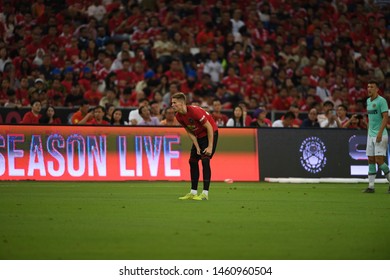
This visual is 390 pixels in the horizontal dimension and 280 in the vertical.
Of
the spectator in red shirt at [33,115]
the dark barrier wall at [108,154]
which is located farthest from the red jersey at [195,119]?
the spectator in red shirt at [33,115]

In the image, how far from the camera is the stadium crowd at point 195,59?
25016 millimetres

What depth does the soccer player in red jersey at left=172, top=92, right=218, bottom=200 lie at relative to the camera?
1541 cm

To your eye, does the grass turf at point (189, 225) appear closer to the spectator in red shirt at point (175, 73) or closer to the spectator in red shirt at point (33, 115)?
the spectator in red shirt at point (33, 115)

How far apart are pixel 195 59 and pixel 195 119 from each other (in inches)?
528

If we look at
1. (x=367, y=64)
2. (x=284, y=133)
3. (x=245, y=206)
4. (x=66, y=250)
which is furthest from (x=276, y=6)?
(x=66, y=250)

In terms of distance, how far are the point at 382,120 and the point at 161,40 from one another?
11.9m

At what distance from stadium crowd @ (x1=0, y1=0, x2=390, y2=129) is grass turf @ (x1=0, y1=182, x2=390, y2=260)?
676 cm

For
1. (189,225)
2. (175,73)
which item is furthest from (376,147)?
(175,73)

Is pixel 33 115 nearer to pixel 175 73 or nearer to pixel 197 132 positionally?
pixel 175 73

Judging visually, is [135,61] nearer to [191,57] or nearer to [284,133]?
[191,57]

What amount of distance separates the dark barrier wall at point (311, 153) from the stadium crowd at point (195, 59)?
1.03m

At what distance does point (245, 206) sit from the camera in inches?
579

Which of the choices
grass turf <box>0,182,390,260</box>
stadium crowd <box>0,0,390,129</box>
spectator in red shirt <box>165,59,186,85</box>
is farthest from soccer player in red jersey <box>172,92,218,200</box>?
spectator in red shirt <box>165,59,186,85</box>

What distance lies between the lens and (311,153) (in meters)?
23.2
